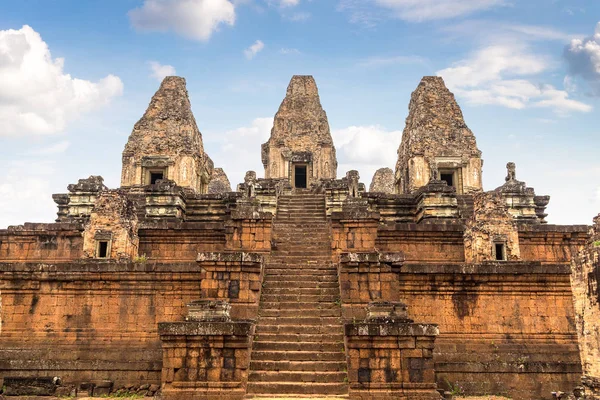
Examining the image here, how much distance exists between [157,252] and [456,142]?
45.9 feet

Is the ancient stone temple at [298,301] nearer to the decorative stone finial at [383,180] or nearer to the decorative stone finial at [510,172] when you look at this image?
the decorative stone finial at [510,172]

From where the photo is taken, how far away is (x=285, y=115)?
30328 mm

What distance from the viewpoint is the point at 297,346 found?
9031 mm

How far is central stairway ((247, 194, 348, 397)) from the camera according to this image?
837 cm

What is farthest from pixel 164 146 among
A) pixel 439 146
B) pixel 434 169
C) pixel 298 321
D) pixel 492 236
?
pixel 298 321

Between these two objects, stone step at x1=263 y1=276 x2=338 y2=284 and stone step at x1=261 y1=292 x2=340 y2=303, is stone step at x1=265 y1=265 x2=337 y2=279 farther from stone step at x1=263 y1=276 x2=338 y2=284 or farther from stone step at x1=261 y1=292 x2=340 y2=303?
stone step at x1=261 y1=292 x2=340 y2=303

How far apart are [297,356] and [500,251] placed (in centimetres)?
729

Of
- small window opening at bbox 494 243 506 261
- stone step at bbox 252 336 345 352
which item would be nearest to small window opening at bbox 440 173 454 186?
small window opening at bbox 494 243 506 261

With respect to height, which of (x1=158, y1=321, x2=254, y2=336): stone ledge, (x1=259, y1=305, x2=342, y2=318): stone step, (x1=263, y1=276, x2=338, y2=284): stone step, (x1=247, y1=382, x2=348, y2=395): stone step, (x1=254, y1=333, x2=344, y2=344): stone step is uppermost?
(x1=263, y1=276, x2=338, y2=284): stone step

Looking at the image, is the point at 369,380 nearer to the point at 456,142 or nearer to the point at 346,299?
the point at 346,299

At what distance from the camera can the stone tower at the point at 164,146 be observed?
2291 cm

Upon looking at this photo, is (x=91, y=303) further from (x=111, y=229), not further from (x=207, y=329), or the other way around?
(x=207, y=329)

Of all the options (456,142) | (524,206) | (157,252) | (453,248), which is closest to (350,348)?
(453,248)

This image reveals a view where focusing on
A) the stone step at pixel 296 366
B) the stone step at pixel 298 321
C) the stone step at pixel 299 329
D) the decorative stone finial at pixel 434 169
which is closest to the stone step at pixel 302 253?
the stone step at pixel 298 321
